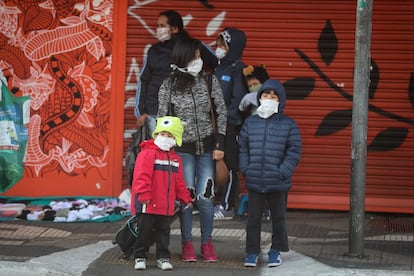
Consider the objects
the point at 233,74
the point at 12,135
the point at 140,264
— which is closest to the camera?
the point at 140,264

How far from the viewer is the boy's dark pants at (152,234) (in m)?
7.70

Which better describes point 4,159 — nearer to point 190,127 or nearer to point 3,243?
point 3,243

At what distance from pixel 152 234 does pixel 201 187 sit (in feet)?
1.94

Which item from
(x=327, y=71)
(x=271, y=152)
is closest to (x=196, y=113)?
(x=271, y=152)

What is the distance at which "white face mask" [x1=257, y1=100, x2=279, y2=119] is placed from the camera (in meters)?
7.78

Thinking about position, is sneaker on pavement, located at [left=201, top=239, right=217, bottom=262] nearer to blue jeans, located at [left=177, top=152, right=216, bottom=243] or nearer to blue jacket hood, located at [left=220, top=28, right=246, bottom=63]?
blue jeans, located at [left=177, top=152, right=216, bottom=243]

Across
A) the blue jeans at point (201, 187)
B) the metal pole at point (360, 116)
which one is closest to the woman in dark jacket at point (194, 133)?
the blue jeans at point (201, 187)

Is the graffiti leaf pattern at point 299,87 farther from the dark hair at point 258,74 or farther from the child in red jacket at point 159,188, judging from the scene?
the child in red jacket at point 159,188

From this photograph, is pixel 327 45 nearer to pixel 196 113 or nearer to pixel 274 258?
pixel 196 113

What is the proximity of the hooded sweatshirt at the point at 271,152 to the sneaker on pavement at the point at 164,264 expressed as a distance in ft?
3.10

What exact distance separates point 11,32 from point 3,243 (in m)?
2.88

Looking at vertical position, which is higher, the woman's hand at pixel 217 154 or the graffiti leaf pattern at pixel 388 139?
the graffiti leaf pattern at pixel 388 139

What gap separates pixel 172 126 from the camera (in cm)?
757

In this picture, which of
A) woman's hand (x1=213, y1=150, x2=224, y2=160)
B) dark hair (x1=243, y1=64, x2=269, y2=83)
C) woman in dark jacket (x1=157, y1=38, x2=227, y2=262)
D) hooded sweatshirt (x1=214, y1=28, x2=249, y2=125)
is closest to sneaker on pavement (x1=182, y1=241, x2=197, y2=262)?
woman in dark jacket (x1=157, y1=38, x2=227, y2=262)
